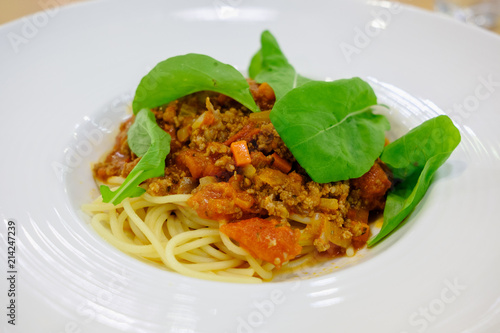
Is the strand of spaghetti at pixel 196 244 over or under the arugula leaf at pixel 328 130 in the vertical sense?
under

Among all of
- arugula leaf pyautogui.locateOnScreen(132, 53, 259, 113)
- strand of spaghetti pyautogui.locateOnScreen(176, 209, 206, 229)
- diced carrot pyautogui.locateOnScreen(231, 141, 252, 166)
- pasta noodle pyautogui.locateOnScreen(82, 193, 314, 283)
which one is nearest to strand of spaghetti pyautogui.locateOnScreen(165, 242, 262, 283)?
pasta noodle pyautogui.locateOnScreen(82, 193, 314, 283)

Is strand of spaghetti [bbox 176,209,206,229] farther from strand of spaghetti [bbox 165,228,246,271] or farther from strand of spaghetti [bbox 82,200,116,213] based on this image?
strand of spaghetti [bbox 82,200,116,213]

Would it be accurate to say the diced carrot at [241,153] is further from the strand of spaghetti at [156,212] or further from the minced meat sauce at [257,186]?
the strand of spaghetti at [156,212]

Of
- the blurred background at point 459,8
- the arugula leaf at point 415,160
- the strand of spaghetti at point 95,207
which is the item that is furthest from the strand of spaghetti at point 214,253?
the blurred background at point 459,8

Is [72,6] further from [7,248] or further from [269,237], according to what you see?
[269,237]

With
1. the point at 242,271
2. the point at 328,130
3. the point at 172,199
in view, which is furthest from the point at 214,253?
the point at 328,130

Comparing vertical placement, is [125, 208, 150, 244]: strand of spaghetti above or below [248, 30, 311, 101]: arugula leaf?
below
